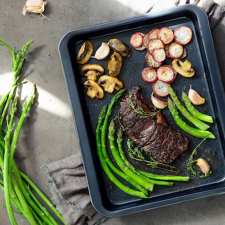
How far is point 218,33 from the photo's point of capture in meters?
2.15

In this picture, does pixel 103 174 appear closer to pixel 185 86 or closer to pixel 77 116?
pixel 77 116

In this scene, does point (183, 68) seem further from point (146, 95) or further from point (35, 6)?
point (35, 6)

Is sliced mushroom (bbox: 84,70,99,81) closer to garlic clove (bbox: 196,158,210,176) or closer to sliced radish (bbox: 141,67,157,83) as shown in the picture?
sliced radish (bbox: 141,67,157,83)

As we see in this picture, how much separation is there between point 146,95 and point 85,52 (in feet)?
1.09

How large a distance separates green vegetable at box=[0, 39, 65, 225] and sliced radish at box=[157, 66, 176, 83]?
592 mm

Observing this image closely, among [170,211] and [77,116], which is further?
[170,211]

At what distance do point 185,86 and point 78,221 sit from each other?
0.78 m

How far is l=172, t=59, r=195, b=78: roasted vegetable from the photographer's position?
82.1 inches

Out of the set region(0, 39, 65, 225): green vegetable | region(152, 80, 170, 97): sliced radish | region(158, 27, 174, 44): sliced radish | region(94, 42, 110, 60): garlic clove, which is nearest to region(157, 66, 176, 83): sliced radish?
region(152, 80, 170, 97): sliced radish

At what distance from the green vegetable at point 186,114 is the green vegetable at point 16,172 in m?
0.64

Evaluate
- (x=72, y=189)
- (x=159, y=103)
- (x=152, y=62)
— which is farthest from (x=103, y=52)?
(x=72, y=189)

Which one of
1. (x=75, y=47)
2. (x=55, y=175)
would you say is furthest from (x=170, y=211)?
(x=75, y=47)

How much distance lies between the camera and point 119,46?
2100 millimetres

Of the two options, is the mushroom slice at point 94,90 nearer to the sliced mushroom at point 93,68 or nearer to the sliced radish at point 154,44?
the sliced mushroom at point 93,68
